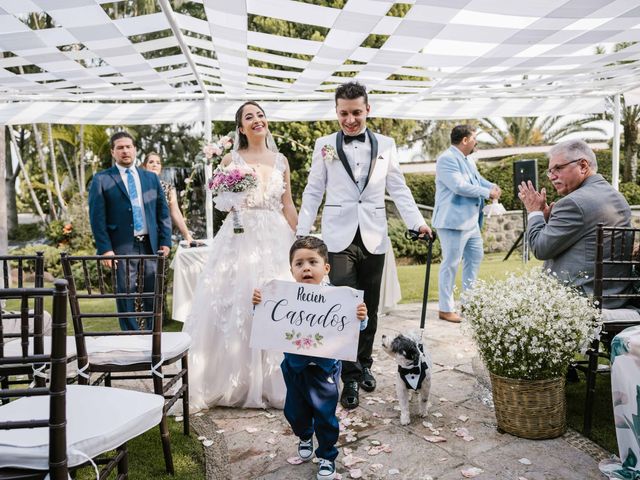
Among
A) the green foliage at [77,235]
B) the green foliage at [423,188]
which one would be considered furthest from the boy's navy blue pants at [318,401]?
the green foliage at [423,188]

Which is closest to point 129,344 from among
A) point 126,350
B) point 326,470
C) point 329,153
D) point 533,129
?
point 126,350

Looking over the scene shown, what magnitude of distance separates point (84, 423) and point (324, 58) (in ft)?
14.7

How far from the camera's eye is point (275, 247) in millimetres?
3637

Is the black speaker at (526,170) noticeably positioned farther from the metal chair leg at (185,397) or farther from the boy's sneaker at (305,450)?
the metal chair leg at (185,397)

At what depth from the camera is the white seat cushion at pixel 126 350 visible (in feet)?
8.42

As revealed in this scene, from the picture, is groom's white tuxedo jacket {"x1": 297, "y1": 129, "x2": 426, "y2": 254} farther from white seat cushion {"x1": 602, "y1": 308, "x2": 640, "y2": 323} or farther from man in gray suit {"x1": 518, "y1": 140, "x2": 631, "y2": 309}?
white seat cushion {"x1": 602, "y1": 308, "x2": 640, "y2": 323}

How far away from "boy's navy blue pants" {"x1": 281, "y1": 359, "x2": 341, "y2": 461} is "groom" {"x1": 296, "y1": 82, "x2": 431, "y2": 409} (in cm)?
87

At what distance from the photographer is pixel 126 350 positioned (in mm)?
2596

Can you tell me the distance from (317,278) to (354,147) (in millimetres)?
1203

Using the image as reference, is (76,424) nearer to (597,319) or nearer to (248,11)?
(597,319)

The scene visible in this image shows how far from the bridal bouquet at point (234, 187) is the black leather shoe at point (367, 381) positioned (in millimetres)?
1378

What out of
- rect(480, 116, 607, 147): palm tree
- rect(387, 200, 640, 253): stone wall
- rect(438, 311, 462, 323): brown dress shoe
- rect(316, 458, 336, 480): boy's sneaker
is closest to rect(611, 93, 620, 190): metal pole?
rect(438, 311, 462, 323): brown dress shoe

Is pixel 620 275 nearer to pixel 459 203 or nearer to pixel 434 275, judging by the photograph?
pixel 459 203

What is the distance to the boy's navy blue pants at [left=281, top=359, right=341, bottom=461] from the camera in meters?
2.44
